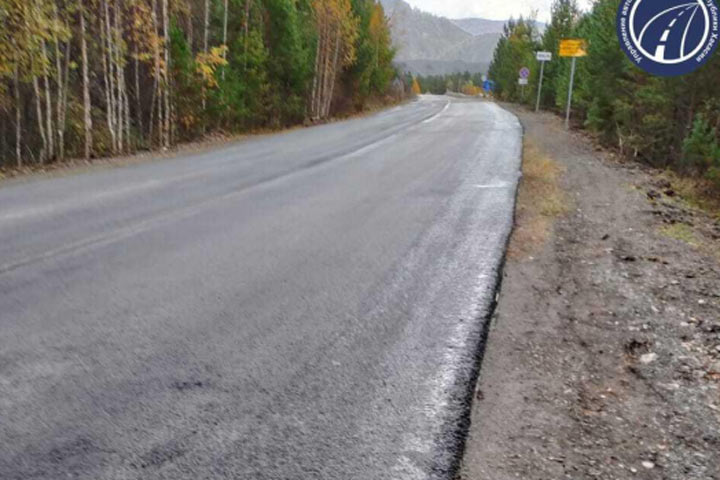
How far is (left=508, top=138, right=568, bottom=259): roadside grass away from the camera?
555cm

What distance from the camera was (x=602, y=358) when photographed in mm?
3152

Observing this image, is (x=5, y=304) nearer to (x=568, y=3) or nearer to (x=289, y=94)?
(x=289, y=94)

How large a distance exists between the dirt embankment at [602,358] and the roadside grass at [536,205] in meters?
0.04

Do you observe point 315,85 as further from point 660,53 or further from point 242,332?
point 242,332

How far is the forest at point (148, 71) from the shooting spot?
1220cm

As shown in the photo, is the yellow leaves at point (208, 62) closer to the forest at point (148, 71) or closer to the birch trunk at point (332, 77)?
the forest at point (148, 71)

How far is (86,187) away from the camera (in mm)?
8828

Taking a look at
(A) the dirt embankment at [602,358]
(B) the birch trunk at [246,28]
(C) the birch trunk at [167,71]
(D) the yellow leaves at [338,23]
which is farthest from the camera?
(D) the yellow leaves at [338,23]

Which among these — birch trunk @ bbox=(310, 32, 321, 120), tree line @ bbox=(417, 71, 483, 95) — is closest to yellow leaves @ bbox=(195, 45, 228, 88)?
birch trunk @ bbox=(310, 32, 321, 120)

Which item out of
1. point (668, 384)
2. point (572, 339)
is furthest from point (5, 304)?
point (668, 384)

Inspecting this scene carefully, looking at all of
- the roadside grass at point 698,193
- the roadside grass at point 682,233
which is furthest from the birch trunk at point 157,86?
the roadside grass at point 682,233

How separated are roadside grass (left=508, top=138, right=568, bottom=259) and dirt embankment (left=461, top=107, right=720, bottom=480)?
0.14 ft

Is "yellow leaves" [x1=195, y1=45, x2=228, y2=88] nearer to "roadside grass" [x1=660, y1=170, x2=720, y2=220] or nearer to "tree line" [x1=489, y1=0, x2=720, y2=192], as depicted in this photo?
"tree line" [x1=489, y1=0, x2=720, y2=192]

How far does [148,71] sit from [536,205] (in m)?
15.1
